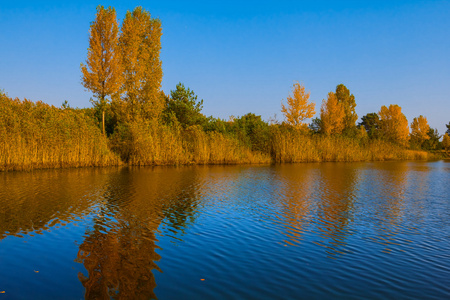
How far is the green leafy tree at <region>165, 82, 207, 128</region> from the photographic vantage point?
33912 mm

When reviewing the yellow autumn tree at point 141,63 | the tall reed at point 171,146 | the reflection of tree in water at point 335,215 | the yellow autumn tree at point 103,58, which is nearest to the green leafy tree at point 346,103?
the tall reed at point 171,146

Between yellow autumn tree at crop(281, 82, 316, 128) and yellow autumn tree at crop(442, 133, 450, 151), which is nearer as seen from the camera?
yellow autumn tree at crop(281, 82, 316, 128)

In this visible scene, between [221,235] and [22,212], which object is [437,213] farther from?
[22,212]

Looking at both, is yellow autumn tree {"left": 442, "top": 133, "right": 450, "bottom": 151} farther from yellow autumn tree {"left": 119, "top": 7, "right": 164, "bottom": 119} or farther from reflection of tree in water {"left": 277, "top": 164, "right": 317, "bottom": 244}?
reflection of tree in water {"left": 277, "top": 164, "right": 317, "bottom": 244}

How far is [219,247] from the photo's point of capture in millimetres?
6230

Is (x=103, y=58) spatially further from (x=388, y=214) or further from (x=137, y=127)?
(x=388, y=214)

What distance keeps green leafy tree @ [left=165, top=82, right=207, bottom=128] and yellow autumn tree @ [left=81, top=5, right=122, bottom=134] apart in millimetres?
6945

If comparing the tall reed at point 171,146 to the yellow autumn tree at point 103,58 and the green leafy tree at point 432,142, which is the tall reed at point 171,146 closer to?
the yellow autumn tree at point 103,58

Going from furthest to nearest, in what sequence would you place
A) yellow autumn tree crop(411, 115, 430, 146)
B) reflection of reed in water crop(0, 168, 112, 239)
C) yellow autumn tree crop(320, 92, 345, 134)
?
yellow autumn tree crop(411, 115, 430, 146) → yellow autumn tree crop(320, 92, 345, 134) → reflection of reed in water crop(0, 168, 112, 239)

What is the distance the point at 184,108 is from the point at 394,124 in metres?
42.0

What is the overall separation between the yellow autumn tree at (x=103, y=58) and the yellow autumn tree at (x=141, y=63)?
1.96 m

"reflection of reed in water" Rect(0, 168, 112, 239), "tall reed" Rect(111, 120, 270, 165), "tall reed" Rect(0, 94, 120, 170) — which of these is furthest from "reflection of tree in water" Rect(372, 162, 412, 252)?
"tall reed" Rect(0, 94, 120, 170)

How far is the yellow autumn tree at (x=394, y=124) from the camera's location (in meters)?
58.1

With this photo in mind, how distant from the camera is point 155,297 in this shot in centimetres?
411
